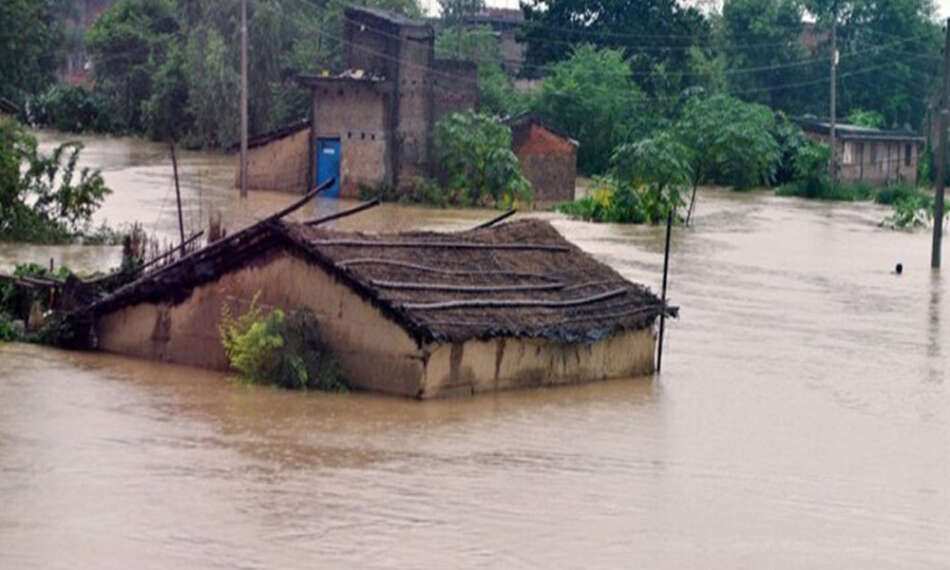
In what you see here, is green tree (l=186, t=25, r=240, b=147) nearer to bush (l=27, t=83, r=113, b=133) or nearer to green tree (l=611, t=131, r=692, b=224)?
bush (l=27, t=83, r=113, b=133)

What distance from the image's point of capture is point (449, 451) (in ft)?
51.9

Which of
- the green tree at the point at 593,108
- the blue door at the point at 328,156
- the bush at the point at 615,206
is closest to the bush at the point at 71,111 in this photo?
the green tree at the point at 593,108

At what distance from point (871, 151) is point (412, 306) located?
169ft

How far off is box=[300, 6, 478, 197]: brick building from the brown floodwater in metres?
20.8

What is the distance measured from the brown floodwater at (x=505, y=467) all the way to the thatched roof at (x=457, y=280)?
72 cm

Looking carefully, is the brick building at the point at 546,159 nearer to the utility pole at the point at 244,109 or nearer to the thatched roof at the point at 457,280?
the utility pole at the point at 244,109

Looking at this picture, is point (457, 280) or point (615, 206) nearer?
point (457, 280)

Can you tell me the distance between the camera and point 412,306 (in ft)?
55.8

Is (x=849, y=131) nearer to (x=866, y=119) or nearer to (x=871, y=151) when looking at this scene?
(x=871, y=151)

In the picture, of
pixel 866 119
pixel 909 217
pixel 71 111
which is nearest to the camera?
pixel 909 217

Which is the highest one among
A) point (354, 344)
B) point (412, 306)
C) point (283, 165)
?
point (283, 165)

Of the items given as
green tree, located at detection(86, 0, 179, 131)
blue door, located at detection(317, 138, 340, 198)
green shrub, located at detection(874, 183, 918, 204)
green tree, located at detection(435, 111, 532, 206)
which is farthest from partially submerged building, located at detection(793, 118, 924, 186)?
green tree, located at detection(86, 0, 179, 131)

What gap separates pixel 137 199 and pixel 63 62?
46.9 m

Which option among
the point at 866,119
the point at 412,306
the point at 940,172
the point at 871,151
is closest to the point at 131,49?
the point at 871,151
